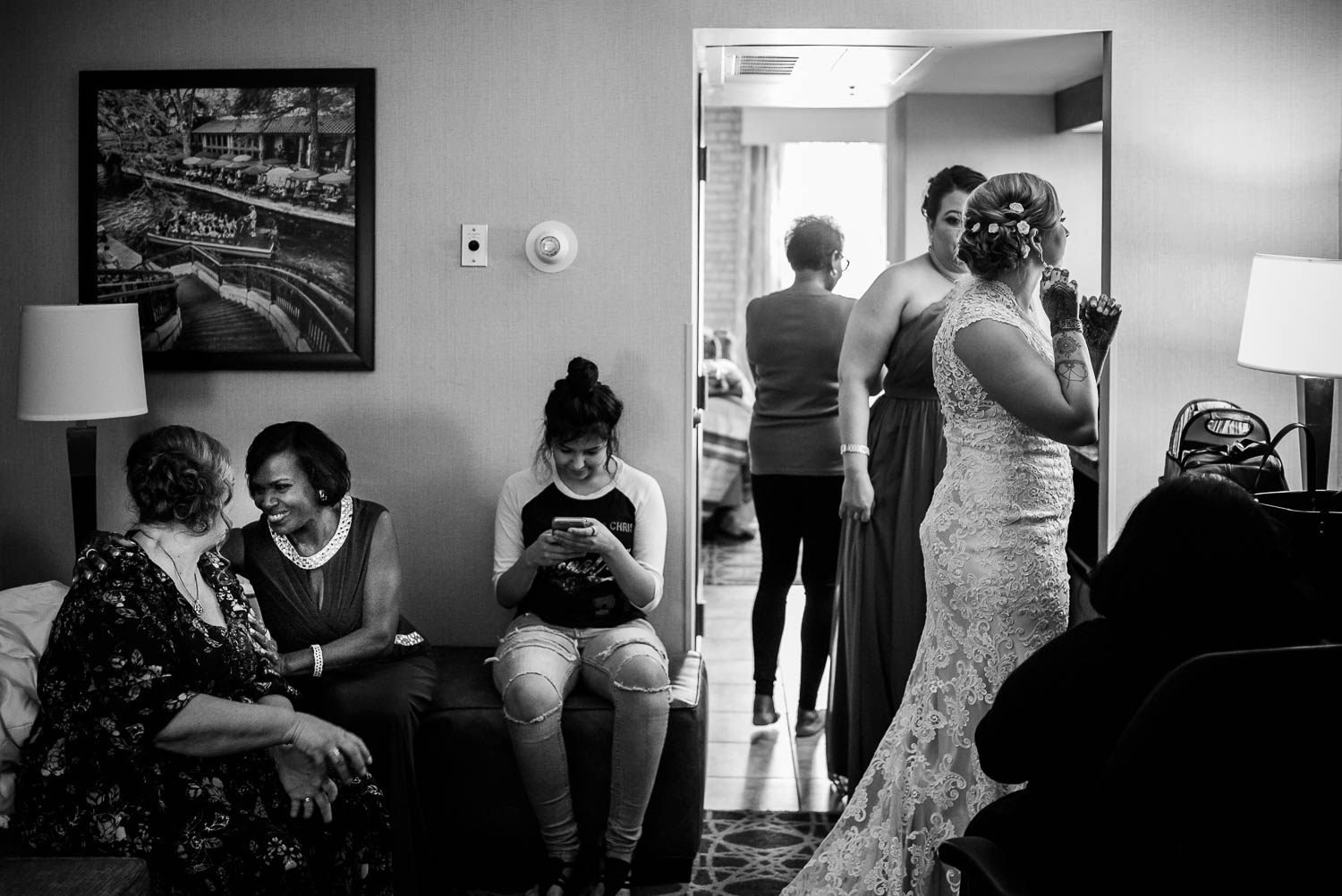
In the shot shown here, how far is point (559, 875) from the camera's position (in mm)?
2670

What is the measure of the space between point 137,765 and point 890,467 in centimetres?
173

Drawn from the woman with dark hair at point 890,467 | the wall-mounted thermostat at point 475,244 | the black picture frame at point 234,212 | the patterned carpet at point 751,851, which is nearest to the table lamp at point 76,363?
the black picture frame at point 234,212

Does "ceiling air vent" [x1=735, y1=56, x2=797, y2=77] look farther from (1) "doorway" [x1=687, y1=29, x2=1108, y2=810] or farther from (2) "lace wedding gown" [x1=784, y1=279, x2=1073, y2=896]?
(2) "lace wedding gown" [x1=784, y1=279, x2=1073, y2=896]

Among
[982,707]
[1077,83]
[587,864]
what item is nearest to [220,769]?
[587,864]

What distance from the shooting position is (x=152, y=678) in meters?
2.04

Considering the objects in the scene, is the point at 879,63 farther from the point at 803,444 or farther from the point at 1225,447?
the point at 1225,447

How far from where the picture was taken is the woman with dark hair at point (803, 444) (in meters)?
3.71

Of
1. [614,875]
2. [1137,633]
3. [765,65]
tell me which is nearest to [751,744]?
[614,875]

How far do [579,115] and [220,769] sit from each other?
1.87m

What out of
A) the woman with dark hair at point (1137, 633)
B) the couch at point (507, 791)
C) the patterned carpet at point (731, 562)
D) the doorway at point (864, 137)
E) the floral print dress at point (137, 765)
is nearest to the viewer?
the woman with dark hair at point (1137, 633)

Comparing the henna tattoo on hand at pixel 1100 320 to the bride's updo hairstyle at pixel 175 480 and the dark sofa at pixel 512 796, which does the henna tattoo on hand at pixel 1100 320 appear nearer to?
the dark sofa at pixel 512 796

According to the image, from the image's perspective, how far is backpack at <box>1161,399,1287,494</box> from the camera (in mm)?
2629

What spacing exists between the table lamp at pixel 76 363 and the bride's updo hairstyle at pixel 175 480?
847mm

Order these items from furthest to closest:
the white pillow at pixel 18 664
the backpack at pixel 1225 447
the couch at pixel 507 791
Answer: the couch at pixel 507 791, the backpack at pixel 1225 447, the white pillow at pixel 18 664
